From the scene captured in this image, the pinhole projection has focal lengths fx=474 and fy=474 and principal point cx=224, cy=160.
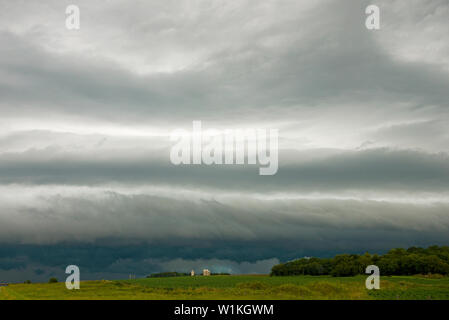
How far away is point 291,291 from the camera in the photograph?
128 metres
